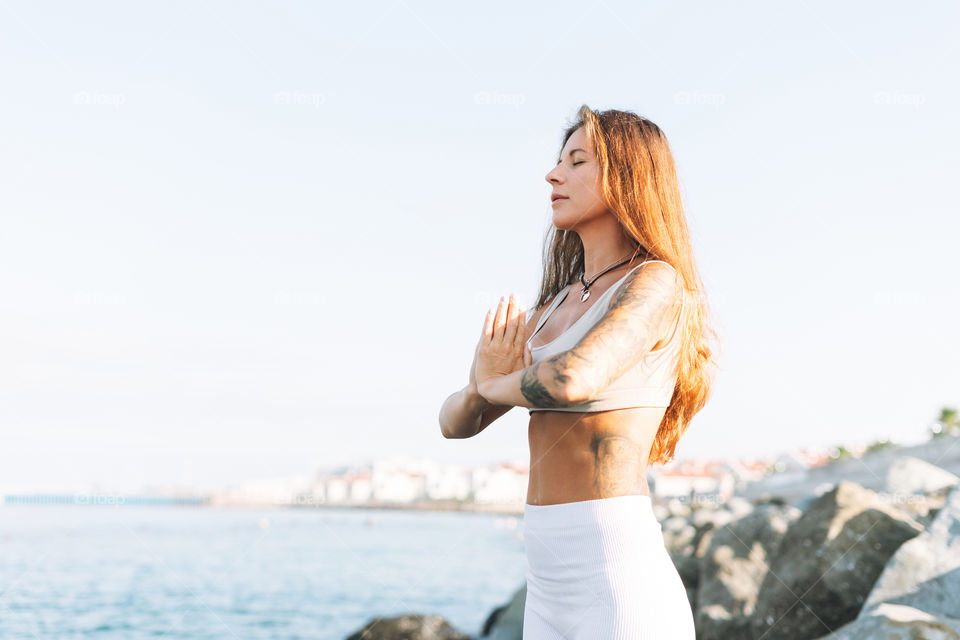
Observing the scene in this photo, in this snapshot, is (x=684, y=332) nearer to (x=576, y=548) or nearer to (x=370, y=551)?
(x=576, y=548)

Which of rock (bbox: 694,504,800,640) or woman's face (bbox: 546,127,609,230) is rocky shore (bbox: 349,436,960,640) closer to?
rock (bbox: 694,504,800,640)

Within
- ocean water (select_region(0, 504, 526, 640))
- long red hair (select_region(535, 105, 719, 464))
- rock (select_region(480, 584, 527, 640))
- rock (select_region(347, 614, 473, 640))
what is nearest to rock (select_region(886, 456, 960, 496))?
rock (select_region(480, 584, 527, 640))

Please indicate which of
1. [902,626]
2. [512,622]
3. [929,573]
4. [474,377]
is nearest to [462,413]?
[474,377]

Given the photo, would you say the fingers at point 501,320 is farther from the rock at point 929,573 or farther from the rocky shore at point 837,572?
the rock at point 929,573

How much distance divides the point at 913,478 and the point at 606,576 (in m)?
15.7

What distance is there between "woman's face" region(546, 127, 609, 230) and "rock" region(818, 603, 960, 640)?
3.40m

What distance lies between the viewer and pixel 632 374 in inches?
79.5

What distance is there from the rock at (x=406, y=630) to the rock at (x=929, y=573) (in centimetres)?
931

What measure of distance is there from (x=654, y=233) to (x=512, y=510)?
13682 centimetres

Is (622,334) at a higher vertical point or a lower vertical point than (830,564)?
higher

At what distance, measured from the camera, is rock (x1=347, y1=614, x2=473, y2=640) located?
43.4 ft

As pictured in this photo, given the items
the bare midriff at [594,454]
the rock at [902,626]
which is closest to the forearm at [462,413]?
the bare midriff at [594,454]

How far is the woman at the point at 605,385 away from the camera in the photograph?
1.86 meters

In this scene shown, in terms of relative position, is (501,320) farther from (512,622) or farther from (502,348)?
(512,622)
